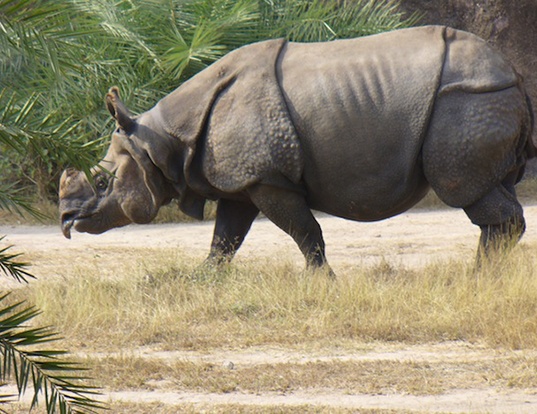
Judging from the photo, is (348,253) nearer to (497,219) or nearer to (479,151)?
(497,219)

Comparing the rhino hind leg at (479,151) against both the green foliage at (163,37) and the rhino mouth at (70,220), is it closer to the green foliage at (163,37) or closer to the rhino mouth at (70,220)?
the rhino mouth at (70,220)

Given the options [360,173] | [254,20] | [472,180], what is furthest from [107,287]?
[254,20]

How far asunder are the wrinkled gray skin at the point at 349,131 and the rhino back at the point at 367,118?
1 centimetres

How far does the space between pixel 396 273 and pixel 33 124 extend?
15.7 feet

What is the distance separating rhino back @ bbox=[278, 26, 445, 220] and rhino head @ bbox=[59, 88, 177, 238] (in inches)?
46.0

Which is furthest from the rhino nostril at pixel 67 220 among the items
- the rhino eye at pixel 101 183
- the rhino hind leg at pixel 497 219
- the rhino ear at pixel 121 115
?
the rhino hind leg at pixel 497 219

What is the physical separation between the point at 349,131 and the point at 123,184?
1.91 m

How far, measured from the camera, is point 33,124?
15.0 ft

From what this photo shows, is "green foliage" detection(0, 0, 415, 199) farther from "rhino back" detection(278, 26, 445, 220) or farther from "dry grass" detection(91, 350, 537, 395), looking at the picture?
"dry grass" detection(91, 350, 537, 395)

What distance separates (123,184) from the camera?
8.93 meters

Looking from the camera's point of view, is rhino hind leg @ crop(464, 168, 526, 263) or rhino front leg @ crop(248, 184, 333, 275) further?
rhino front leg @ crop(248, 184, 333, 275)

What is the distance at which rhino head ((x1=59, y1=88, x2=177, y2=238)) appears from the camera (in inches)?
344

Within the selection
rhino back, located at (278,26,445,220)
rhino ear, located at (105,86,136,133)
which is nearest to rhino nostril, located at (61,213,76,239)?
rhino ear, located at (105,86,136,133)

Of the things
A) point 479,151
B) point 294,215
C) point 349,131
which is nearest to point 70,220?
point 294,215
